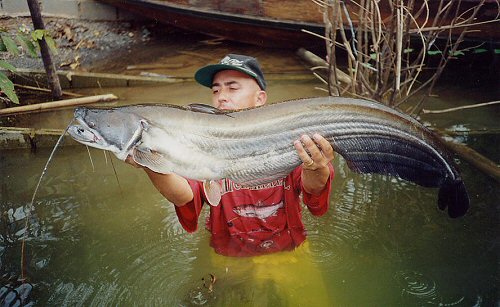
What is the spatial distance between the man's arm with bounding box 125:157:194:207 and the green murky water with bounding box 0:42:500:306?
747 millimetres

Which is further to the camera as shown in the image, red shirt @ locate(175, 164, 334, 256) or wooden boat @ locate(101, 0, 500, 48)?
wooden boat @ locate(101, 0, 500, 48)

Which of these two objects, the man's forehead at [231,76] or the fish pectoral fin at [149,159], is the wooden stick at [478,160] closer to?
the man's forehead at [231,76]

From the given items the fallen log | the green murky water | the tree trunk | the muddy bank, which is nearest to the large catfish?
the green murky water

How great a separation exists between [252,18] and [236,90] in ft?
20.3

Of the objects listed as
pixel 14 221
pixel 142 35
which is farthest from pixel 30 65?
pixel 14 221

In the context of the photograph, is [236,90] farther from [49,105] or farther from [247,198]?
[49,105]

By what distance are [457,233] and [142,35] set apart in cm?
874

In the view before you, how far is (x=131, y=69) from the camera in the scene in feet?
28.3

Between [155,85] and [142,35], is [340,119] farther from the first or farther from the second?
[142,35]

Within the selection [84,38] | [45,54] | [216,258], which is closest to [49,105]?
[45,54]

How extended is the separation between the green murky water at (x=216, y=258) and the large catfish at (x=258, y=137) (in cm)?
104

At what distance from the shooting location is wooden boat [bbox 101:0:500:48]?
318 inches

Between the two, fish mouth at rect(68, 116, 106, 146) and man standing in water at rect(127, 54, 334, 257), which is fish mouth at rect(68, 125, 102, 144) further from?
man standing in water at rect(127, 54, 334, 257)

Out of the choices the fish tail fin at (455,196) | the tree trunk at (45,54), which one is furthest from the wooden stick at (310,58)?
the fish tail fin at (455,196)
